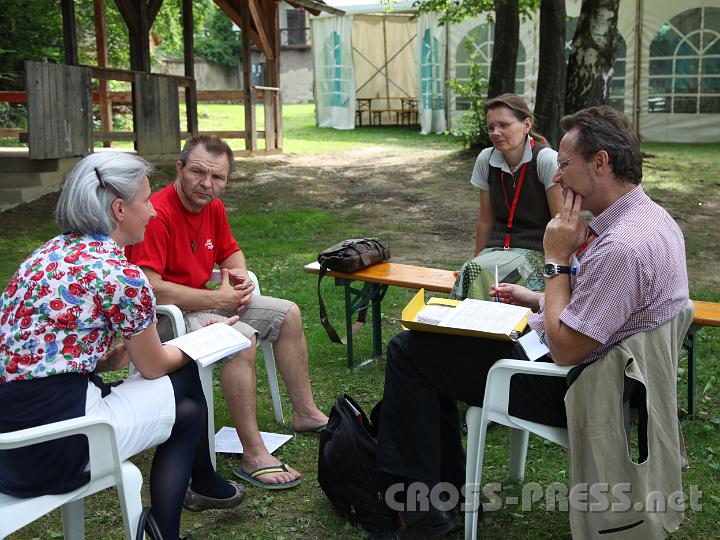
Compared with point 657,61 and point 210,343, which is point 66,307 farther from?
point 657,61

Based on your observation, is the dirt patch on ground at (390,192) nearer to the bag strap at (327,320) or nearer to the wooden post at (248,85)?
the wooden post at (248,85)

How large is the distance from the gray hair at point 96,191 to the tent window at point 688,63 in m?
16.2

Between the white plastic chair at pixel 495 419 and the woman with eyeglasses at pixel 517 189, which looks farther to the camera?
the woman with eyeglasses at pixel 517 189

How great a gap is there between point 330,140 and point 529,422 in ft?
55.3

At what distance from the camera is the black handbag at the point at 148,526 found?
2660 millimetres

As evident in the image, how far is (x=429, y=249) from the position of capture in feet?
28.6

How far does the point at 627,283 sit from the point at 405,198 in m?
9.19

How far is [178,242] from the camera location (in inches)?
154

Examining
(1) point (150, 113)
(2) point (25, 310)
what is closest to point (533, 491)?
(2) point (25, 310)

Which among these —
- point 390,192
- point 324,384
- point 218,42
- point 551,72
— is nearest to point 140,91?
point 390,192

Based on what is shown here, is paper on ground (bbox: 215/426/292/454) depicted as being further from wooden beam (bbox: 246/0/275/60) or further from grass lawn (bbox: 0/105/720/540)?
wooden beam (bbox: 246/0/275/60)

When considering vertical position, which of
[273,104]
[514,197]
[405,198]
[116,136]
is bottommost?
[405,198]

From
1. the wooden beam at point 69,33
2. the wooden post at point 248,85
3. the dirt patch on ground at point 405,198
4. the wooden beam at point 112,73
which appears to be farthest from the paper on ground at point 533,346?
the wooden post at point 248,85

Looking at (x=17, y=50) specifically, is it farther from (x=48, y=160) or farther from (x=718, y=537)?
(x=718, y=537)
